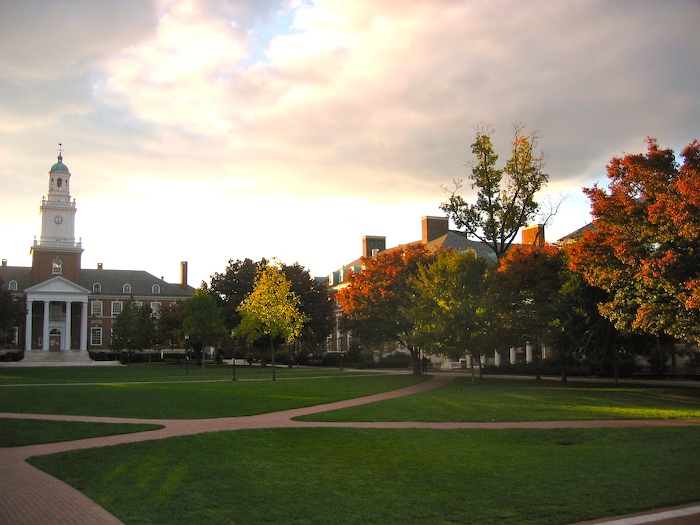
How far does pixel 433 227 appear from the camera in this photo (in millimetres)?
68812

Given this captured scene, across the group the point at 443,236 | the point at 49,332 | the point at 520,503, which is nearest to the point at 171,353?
the point at 49,332

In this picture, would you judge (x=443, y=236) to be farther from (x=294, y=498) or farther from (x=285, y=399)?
(x=294, y=498)

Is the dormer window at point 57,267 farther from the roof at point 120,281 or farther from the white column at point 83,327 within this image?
the roof at point 120,281

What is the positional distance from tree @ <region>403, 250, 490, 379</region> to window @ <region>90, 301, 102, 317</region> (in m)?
66.9

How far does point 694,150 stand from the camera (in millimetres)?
22875

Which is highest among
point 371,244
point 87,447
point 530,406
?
point 371,244

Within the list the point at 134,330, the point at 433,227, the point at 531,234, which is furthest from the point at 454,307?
the point at 134,330

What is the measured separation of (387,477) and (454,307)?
23.6m

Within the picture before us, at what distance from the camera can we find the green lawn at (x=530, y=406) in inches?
755

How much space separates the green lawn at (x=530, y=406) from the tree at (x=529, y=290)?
5.41 meters

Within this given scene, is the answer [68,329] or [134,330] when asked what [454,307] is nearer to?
[134,330]

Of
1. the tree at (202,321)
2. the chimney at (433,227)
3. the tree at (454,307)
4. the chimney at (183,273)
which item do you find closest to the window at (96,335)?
the chimney at (183,273)

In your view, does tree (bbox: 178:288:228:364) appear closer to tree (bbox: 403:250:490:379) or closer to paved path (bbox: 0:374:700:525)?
tree (bbox: 403:250:490:379)

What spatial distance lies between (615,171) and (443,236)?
4136cm
